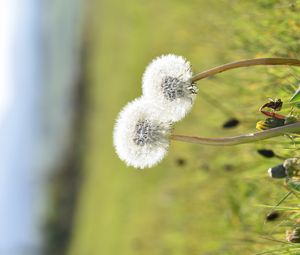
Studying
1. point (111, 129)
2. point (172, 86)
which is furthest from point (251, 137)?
point (111, 129)

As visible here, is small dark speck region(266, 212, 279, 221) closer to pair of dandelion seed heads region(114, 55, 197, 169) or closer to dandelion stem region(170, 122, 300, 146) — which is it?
dandelion stem region(170, 122, 300, 146)

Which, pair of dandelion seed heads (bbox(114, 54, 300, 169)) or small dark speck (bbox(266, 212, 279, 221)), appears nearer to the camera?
pair of dandelion seed heads (bbox(114, 54, 300, 169))

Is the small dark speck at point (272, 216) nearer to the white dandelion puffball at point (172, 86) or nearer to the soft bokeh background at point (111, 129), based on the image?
the soft bokeh background at point (111, 129)

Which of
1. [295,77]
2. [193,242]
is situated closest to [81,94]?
[193,242]

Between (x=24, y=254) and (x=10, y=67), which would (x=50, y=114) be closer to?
(x=24, y=254)

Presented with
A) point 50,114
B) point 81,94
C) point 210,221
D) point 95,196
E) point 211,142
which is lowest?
point 211,142

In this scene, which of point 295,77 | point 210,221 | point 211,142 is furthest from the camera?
point 210,221

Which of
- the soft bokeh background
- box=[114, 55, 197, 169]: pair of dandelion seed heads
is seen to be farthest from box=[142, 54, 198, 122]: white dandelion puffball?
the soft bokeh background
